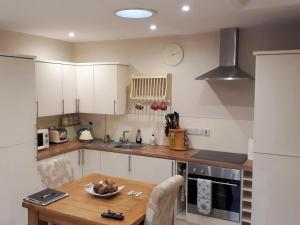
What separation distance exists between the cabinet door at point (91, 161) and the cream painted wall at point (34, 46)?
1.55m

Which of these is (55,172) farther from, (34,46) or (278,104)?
(278,104)

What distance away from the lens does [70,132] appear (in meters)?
5.00

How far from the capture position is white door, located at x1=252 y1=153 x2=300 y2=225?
313cm

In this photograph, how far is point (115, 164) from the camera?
4336 millimetres

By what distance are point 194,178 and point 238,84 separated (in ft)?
4.34

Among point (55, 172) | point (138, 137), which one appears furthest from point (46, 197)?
point (138, 137)

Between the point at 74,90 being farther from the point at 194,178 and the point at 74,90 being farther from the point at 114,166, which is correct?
the point at 194,178

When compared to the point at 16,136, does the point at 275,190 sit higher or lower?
lower

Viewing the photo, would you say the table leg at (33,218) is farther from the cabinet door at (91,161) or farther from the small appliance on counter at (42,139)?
the cabinet door at (91,161)

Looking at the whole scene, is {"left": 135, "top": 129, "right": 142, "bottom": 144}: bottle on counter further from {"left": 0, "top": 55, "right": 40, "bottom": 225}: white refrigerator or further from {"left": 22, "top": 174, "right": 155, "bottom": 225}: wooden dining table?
{"left": 22, "top": 174, "right": 155, "bottom": 225}: wooden dining table

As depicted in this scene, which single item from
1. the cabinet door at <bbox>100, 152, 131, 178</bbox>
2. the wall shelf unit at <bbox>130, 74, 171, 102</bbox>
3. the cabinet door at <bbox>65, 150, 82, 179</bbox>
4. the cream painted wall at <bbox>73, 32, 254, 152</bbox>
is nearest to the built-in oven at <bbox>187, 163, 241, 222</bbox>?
the cream painted wall at <bbox>73, 32, 254, 152</bbox>

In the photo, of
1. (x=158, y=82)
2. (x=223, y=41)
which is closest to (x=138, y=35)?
(x=158, y=82)

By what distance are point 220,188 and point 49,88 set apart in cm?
263

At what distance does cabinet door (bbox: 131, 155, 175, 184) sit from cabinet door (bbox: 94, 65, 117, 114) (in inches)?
35.2
